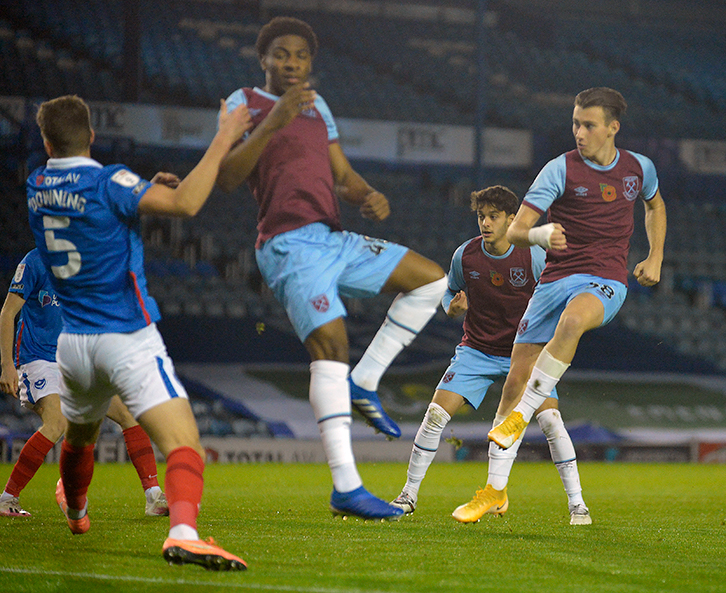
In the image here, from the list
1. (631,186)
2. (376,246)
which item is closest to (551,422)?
(631,186)

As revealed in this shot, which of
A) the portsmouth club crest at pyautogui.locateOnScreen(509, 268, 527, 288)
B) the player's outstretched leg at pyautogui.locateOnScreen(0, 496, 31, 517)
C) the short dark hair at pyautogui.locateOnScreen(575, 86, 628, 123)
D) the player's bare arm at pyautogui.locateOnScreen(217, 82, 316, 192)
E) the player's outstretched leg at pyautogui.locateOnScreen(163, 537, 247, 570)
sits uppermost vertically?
the short dark hair at pyautogui.locateOnScreen(575, 86, 628, 123)

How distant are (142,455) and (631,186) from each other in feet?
11.4

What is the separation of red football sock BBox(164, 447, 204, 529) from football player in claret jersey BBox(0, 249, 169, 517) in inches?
90.1

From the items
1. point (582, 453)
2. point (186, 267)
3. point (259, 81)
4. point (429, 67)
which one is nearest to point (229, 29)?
point (259, 81)

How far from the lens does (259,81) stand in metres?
21.5

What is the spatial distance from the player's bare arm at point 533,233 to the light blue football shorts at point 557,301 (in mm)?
397

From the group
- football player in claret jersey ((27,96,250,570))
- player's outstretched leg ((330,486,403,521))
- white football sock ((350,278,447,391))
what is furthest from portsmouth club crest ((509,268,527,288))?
football player in claret jersey ((27,96,250,570))

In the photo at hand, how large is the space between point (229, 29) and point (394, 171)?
19.5 ft

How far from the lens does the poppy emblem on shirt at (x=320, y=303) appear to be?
3986mm

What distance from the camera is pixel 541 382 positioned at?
5.14m

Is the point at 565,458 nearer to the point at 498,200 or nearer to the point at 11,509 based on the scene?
the point at 498,200

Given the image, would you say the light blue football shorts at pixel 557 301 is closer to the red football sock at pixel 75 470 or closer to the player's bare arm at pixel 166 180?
the player's bare arm at pixel 166 180

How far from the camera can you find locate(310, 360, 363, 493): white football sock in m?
3.98

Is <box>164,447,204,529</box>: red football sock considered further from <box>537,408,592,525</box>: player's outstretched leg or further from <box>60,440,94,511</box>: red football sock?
<box>537,408,592,525</box>: player's outstretched leg
